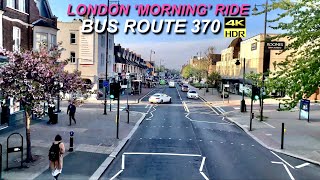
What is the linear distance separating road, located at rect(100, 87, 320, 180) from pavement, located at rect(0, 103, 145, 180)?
2.43 ft

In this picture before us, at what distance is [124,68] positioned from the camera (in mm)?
67688

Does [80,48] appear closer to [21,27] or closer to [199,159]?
[21,27]

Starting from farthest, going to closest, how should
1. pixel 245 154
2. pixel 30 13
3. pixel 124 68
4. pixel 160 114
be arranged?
1. pixel 124 68
2. pixel 160 114
3. pixel 30 13
4. pixel 245 154

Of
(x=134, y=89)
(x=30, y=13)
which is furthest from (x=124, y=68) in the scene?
(x=30, y=13)

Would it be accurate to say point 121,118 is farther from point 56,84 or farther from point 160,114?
point 56,84

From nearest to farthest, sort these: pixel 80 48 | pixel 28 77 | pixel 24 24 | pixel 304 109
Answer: pixel 28 77 < pixel 24 24 < pixel 304 109 < pixel 80 48

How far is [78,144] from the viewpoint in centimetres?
1577

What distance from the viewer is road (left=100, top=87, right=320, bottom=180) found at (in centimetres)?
1203

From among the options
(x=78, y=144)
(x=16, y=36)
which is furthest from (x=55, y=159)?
(x=16, y=36)

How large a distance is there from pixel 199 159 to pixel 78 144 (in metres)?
5.95

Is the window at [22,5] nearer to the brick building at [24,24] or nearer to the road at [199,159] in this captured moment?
the brick building at [24,24]

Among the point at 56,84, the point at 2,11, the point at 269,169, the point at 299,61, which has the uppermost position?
the point at 2,11

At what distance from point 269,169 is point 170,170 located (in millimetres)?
4013

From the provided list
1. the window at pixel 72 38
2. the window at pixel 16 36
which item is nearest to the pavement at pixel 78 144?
→ the window at pixel 16 36
